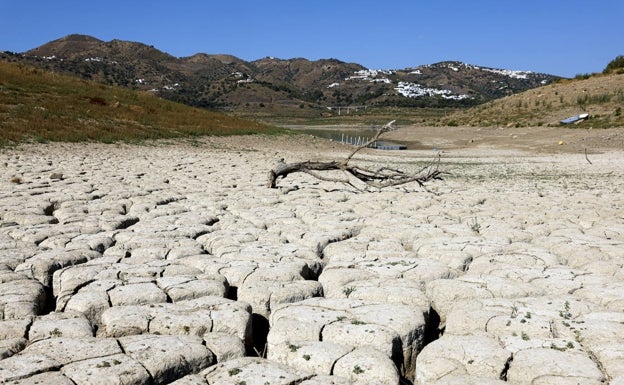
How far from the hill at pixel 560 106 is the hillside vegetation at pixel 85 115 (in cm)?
1242

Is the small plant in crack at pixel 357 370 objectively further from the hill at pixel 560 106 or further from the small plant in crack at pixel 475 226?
the hill at pixel 560 106

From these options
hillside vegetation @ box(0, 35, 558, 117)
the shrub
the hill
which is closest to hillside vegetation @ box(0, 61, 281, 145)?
the hill

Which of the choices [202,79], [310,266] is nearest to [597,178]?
[310,266]

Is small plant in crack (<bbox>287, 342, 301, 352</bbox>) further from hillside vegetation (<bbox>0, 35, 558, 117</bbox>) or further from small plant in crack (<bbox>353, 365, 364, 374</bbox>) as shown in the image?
hillside vegetation (<bbox>0, 35, 558, 117</bbox>)

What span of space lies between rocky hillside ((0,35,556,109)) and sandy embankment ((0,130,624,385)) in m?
56.9

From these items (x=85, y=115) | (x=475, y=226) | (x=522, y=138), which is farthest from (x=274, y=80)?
(x=475, y=226)

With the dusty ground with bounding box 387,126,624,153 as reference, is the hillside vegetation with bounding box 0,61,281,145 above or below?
above

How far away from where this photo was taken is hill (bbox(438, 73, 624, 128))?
23172 millimetres

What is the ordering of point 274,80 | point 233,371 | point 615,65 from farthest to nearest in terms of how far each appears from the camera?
point 274,80, point 615,65, point 233,371

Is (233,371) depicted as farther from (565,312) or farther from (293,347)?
(565,312)

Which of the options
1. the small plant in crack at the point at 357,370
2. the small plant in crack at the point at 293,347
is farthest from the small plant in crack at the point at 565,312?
the small plant in crack at the point at 293,347

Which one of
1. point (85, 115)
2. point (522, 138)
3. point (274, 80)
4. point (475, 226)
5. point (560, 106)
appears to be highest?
point (274, 80)

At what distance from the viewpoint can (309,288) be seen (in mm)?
3402

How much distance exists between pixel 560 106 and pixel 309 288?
2613 cm
